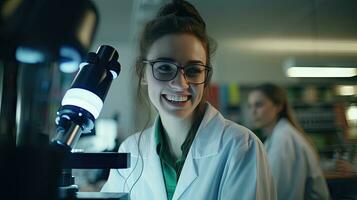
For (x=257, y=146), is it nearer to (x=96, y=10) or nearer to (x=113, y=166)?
(x=113, y=166)

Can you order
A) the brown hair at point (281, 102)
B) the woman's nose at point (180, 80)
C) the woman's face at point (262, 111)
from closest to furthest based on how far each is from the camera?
1. the woman's nose at point (180, 80)
2. the woman's face at point (262, 111)
3. the brown hair at point (281, 102)

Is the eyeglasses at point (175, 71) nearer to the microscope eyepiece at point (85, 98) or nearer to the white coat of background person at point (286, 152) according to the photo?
the microscope eyepiece at point (85, 98)

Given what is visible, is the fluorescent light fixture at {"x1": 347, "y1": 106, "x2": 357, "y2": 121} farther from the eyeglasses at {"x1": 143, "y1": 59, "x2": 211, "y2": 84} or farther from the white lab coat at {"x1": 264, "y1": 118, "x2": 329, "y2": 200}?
the eyeglasses at {"x1": 143, "y1": 59, "x2": 211, "y2": 84}

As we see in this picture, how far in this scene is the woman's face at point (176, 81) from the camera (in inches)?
25.8

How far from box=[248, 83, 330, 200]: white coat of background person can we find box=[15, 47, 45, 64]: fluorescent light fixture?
1.99 feet

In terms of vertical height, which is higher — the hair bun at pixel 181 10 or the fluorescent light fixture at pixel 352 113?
the hair bun at pixel 181 10

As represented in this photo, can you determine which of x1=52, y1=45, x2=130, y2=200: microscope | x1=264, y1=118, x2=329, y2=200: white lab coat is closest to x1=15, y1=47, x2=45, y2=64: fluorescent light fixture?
x1=52, y1=45, x2=130, y2=200: microscope

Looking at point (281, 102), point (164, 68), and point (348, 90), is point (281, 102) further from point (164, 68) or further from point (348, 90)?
point (164, 68)

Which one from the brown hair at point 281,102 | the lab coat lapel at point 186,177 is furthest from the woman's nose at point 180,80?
the brown hair at point 281,102

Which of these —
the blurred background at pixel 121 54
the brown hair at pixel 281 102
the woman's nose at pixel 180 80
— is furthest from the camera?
the brown hair at pixel 281 102

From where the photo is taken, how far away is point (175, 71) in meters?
0.65

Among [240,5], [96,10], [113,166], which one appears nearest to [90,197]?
[113,166]

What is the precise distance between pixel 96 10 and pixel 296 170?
2.69 ft

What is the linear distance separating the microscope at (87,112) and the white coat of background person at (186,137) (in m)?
0.14
